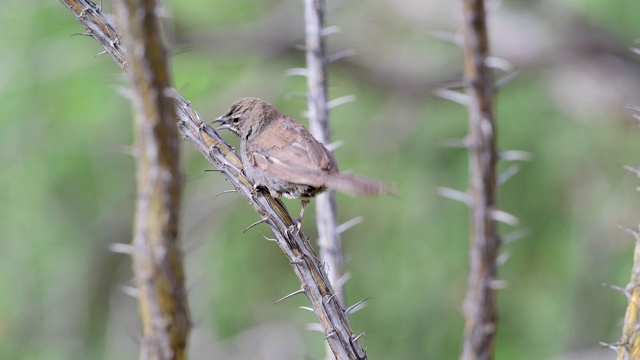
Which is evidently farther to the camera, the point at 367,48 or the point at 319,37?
the point at 367,48

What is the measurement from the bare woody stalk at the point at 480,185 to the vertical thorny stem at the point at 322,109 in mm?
623

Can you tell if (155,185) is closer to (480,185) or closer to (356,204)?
(480,185)

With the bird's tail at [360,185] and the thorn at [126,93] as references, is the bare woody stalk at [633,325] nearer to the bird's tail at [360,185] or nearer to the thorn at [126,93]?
the bird's tail at [360,185]

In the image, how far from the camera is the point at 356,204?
8.03m

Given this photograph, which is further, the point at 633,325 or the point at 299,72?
the point at 299,72

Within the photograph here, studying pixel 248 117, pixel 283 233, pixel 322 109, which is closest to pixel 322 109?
pixel 322 109

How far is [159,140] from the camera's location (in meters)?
2.04

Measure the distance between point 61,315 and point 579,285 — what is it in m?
4.25

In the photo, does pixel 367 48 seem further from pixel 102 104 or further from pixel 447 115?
pixel 102 104

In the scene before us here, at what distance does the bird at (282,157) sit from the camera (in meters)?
3.36

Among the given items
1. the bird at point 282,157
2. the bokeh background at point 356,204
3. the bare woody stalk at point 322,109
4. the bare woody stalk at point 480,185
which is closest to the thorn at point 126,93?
the bird at point 282,157

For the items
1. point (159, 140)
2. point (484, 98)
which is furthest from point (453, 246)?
point (159, 140)

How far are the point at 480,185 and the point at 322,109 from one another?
79 centimetres

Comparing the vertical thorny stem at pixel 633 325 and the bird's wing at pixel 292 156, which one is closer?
the vertical thorny stem at pixel 633 325
